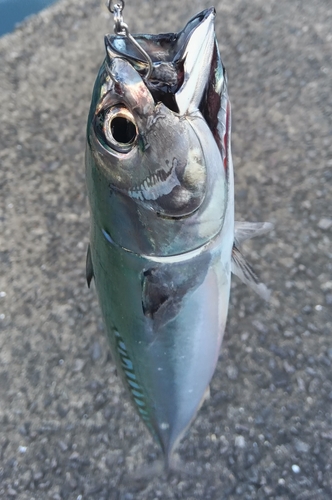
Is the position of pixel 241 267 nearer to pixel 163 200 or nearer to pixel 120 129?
pixel 163 200

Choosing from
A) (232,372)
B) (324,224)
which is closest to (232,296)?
(232,372)

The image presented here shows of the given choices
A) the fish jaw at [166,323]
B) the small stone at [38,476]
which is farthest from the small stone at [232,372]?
the small stone at [38,476]

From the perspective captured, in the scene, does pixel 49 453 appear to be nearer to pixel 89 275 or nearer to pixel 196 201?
pixel 89 275

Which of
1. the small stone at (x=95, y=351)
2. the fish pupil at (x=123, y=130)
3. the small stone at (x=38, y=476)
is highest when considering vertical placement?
the fish pupil at (x=123, y=130)

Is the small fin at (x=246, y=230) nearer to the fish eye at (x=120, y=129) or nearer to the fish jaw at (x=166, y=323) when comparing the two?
the fish jaw at (x=166, y=323)

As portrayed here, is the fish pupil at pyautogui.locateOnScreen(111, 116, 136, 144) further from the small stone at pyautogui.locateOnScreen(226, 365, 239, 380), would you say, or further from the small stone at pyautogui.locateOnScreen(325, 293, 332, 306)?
the small stone at pyautogui.locateOnScreen(325, 293, 332, 306)

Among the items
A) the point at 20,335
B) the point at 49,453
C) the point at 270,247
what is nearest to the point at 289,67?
the point at 270,247

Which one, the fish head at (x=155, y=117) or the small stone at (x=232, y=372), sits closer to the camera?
the fish head at (x=155, y=117)
